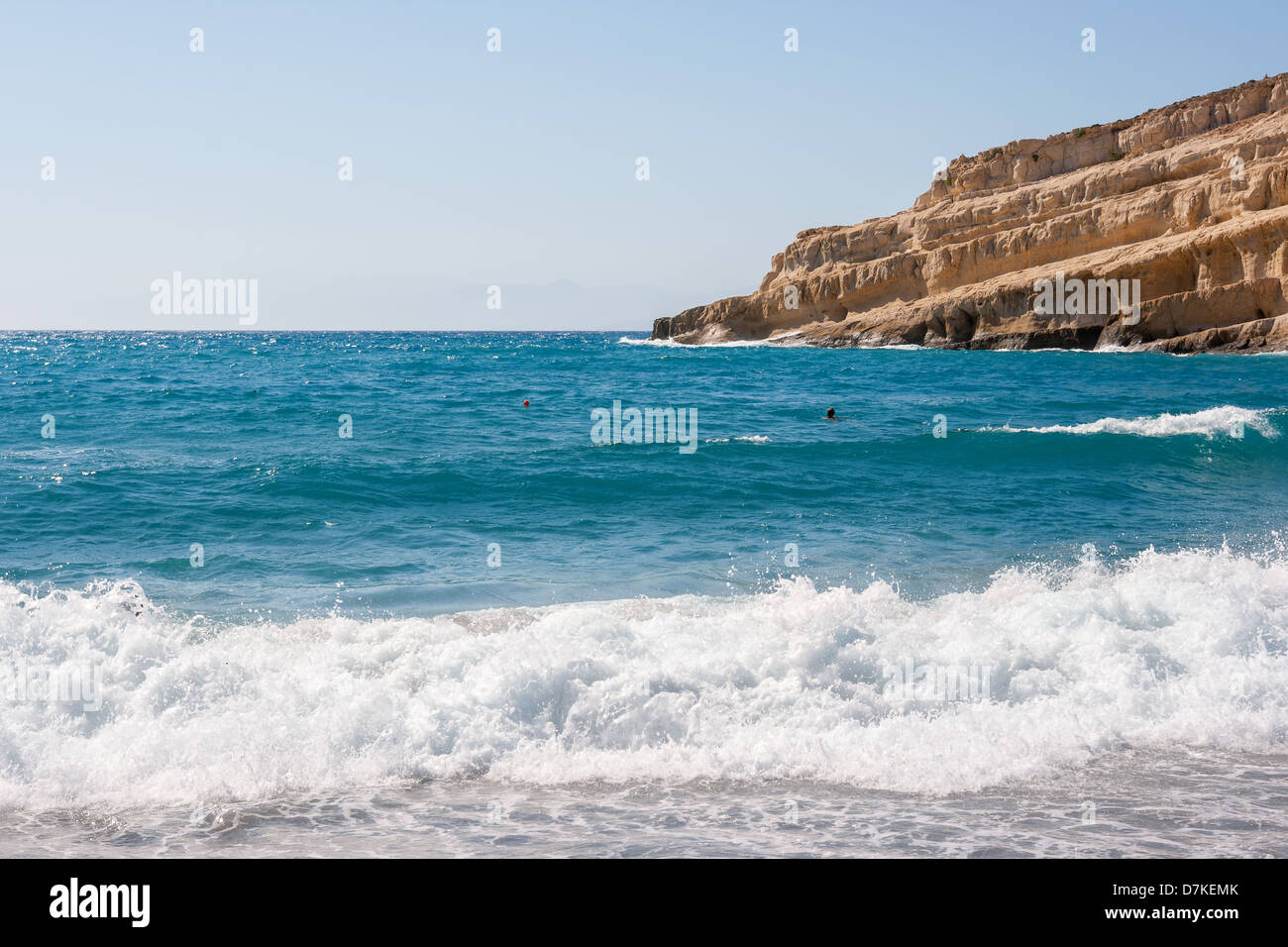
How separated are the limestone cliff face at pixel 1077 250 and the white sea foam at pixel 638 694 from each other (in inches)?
1818

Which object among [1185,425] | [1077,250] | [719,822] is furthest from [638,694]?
[1077,250]

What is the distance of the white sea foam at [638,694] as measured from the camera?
6.03 metres

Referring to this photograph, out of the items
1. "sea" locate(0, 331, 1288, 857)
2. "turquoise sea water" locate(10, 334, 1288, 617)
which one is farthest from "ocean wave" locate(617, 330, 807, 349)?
"sea" locate(0, 331, 1288, 857)

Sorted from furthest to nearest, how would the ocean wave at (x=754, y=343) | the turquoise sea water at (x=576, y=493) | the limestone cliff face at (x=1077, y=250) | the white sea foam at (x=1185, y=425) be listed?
the ocean wave at (x=754, y=343)
the limestone cliff face at (x=1077, y=250)
the white sea foam at (x=1185, y=425)
the turquoise sea water at (x=576, y=493)

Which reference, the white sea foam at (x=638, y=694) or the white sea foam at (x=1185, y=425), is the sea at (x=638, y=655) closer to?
the white sea foam at (x=638, y=694)

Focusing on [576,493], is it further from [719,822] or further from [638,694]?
[719,822]

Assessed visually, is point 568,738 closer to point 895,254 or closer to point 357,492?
point 357,492

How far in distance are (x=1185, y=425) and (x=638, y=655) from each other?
20.0 m

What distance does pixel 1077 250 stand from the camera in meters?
57.8

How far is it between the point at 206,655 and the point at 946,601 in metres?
6.86

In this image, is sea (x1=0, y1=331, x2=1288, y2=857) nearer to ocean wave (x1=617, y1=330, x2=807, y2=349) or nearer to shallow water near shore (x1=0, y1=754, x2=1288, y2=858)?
shallow water near shore (x1=0, y1=754, x2=1288, y2=858)

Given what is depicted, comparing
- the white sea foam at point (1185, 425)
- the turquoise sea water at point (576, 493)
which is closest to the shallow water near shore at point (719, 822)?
the turquoise sea water at point (576, 493)

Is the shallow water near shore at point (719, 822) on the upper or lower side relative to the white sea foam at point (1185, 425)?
lower
